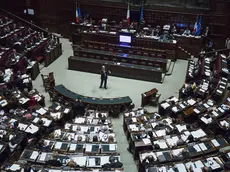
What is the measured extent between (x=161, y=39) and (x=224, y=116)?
1022cm

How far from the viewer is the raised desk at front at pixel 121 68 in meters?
20.2

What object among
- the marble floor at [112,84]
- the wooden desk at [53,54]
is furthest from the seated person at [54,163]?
the wooden desk at [53,54]

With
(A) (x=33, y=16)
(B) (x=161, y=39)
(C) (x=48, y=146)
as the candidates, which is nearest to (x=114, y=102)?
(C) (x=48, y=146)

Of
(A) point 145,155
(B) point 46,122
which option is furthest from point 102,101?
(A) point 145,155

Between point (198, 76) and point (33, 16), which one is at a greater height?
point (33, 16)

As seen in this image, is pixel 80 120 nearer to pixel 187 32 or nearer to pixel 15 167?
pixel 15 167

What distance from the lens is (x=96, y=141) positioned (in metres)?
12.9

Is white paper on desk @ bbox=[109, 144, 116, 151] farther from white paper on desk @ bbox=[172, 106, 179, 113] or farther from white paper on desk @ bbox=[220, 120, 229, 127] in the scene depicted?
white paper on desk @ bbox=[220, 120, 229, 127]

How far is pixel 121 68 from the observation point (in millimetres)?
20656

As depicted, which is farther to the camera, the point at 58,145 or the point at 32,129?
the point at 32,129

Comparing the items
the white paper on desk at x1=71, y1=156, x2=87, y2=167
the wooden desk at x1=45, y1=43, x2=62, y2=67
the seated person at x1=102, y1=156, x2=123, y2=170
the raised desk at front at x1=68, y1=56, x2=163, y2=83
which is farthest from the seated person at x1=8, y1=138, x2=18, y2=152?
the wooden desk at x1=45, y1=43, x2=62, y2=67

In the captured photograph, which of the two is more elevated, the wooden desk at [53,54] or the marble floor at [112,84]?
the wooden desk at [53,54]

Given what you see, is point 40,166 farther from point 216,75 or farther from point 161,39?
point 161,39

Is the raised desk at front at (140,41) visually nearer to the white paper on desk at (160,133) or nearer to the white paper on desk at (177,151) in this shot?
the white paper on desk at (160,133)
